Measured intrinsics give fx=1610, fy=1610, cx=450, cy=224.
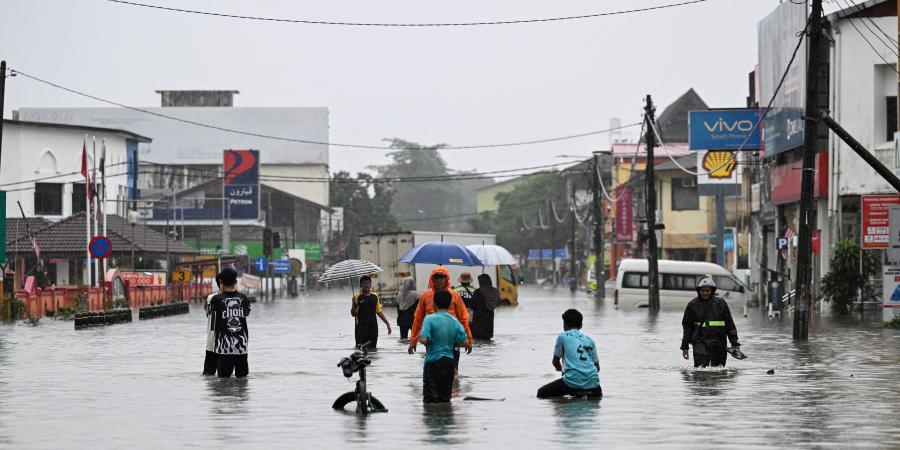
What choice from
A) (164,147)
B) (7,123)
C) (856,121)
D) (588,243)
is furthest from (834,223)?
(164,147)

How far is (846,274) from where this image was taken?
48781mm

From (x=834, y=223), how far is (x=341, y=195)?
360 feet

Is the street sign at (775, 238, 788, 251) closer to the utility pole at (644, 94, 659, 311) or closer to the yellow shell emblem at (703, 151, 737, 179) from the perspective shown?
the utility pole at (644, 94, 659, 311)

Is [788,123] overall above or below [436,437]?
above

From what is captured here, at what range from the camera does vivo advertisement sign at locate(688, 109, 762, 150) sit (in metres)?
57.4

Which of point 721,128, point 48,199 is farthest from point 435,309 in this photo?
point 48,199

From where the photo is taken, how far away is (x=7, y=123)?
8700cm

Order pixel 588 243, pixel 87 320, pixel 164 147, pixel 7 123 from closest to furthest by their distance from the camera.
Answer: pixel 87 320
pixel 7 123
pixel 588 243
pixel 164 147

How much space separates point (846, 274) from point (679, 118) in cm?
7612

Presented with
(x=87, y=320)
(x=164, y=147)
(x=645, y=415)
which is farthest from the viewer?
(x=164, y=147)

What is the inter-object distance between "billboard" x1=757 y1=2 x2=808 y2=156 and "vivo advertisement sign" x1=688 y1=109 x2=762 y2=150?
1043 millimetres

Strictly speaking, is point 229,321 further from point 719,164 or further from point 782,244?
point 719,164

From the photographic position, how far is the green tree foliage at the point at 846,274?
48.2 metres

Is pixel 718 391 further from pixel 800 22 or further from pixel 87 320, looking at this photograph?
pixel 800 22
